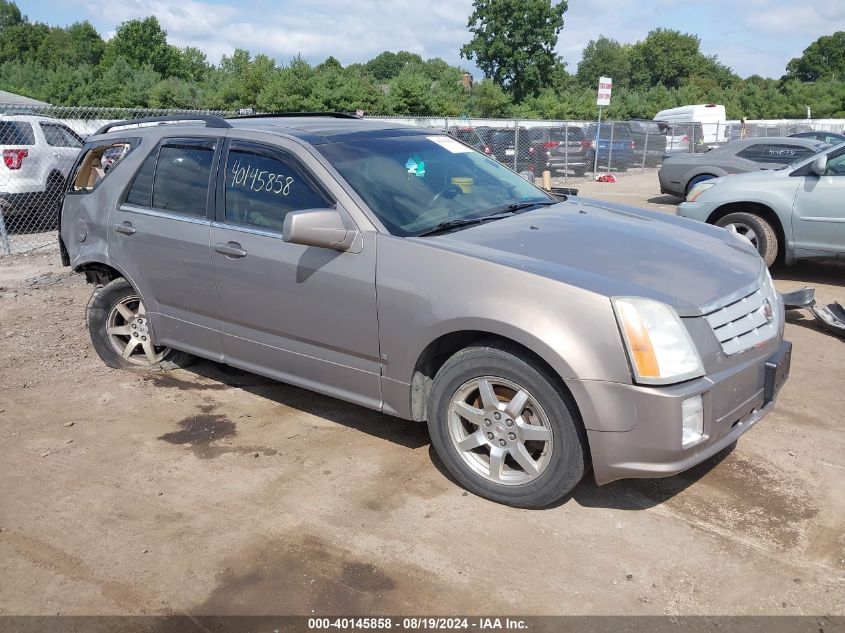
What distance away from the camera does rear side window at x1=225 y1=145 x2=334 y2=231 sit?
13.8ft

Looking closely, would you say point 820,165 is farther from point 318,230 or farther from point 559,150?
point 559,150

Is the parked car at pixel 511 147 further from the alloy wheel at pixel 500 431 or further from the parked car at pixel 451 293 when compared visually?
the alloy wheel at pixel 500 431

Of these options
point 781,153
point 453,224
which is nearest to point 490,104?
point 781,153

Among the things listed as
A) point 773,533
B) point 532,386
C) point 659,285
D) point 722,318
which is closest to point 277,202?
point 532,386

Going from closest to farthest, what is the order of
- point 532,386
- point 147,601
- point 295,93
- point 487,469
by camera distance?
1. point 147,601
2. point 532,386
3. point 487,469
4. point 295,93

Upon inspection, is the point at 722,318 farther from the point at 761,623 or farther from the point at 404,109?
the point at 404,109

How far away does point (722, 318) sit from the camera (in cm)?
338

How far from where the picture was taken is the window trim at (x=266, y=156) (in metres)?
4.12

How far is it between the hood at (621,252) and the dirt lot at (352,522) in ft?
3.38

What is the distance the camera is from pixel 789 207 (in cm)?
805

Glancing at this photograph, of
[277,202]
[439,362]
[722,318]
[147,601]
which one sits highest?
[277,202]

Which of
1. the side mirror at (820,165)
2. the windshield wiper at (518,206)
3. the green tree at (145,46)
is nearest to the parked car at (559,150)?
the side mirror at (820,165)

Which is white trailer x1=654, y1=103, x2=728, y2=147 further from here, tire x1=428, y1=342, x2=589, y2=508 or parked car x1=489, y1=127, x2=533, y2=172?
tire x1=428, y1=342, x2=589, y2=508

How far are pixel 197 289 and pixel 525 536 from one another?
2515mm
